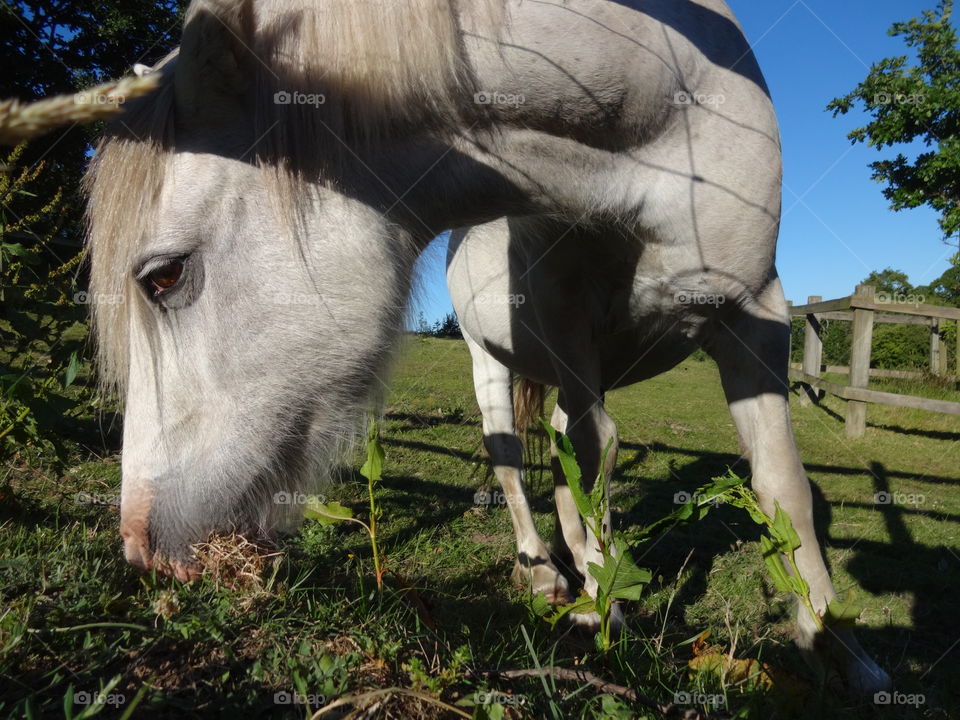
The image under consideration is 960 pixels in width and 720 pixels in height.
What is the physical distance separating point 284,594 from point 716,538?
3.39 meters

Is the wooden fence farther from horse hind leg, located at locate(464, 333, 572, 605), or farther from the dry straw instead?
the dry straw

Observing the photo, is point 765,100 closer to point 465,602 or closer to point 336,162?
point 336,162

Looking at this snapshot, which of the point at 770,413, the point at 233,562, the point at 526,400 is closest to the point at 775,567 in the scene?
the point at 770,413

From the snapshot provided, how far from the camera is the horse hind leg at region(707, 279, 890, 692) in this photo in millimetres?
2375

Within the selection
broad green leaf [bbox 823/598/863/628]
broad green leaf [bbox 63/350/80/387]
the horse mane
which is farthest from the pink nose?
broad green leaf [bbox 823/598/863/628]

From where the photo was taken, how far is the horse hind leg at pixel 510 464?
3.09 meters

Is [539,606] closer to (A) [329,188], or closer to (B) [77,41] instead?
(A) [329,188]

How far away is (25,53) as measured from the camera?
10.9 meters

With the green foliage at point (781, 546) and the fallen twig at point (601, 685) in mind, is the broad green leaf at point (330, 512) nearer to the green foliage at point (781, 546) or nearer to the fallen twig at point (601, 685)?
the fallen twig at point (601, 685)

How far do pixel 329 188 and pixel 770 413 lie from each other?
1.86 m

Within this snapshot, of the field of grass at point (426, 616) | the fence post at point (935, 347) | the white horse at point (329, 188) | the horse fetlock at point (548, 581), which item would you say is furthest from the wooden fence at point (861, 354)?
the white horse at point (329, 188)

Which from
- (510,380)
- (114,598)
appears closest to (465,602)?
(114,598)

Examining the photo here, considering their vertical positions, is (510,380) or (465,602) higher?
(510,380)

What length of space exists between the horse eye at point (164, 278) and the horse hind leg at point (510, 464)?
187cm
